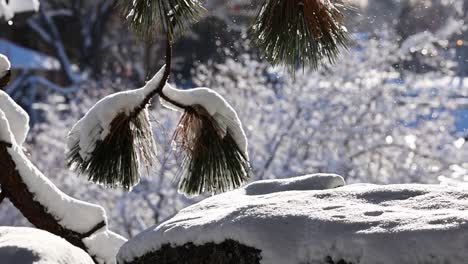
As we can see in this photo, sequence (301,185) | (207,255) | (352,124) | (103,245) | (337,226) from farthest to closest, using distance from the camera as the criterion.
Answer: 1. (352,124)
2. (103,245)
3. (301,185)
4. (207,255)
5. (337,226)

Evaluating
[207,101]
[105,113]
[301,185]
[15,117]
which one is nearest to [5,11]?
[15,117]

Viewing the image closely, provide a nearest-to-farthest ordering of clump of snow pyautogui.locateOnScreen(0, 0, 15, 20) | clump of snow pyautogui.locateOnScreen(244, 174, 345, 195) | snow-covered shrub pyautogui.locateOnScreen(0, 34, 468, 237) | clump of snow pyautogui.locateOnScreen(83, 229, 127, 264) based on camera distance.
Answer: clump of snow pyautogui.locateOnScreen(244, 174, 345, 195), clump of snow pyautogui.locateOnScreen(83, 229, 127, 264), clump of snow pyautogui.locateOnScreen(0, 0, 15, 20), snow-covered shrub pyautogui.locateOnScreen(0, 34, 468, 237)

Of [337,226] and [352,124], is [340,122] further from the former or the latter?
[337,226]

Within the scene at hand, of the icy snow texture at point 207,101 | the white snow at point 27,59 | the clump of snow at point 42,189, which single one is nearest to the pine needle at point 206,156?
the icy snow texture at point 207,101

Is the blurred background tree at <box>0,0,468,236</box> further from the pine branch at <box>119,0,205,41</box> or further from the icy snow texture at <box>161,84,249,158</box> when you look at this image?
the pine branch at <box>119,0,205,41</box>

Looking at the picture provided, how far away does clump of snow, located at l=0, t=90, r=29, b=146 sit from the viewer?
3197 millimetres

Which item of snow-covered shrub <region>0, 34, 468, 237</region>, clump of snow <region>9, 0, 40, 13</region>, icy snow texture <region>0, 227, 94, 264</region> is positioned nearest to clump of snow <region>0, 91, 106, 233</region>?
icy snow texture <region>0, 227, 94, 264</region>

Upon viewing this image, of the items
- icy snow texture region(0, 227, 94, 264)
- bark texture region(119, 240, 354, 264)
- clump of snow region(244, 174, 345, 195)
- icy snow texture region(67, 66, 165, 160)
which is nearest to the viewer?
bark texture region(119, 240, 354, 264)

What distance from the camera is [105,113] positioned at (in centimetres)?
273

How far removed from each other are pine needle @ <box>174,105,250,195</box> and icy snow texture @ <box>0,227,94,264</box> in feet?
2.01

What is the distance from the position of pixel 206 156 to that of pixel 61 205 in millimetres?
667

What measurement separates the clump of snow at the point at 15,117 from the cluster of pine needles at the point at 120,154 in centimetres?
49

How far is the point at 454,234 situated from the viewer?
65.7 inches

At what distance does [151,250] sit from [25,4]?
245 cm
